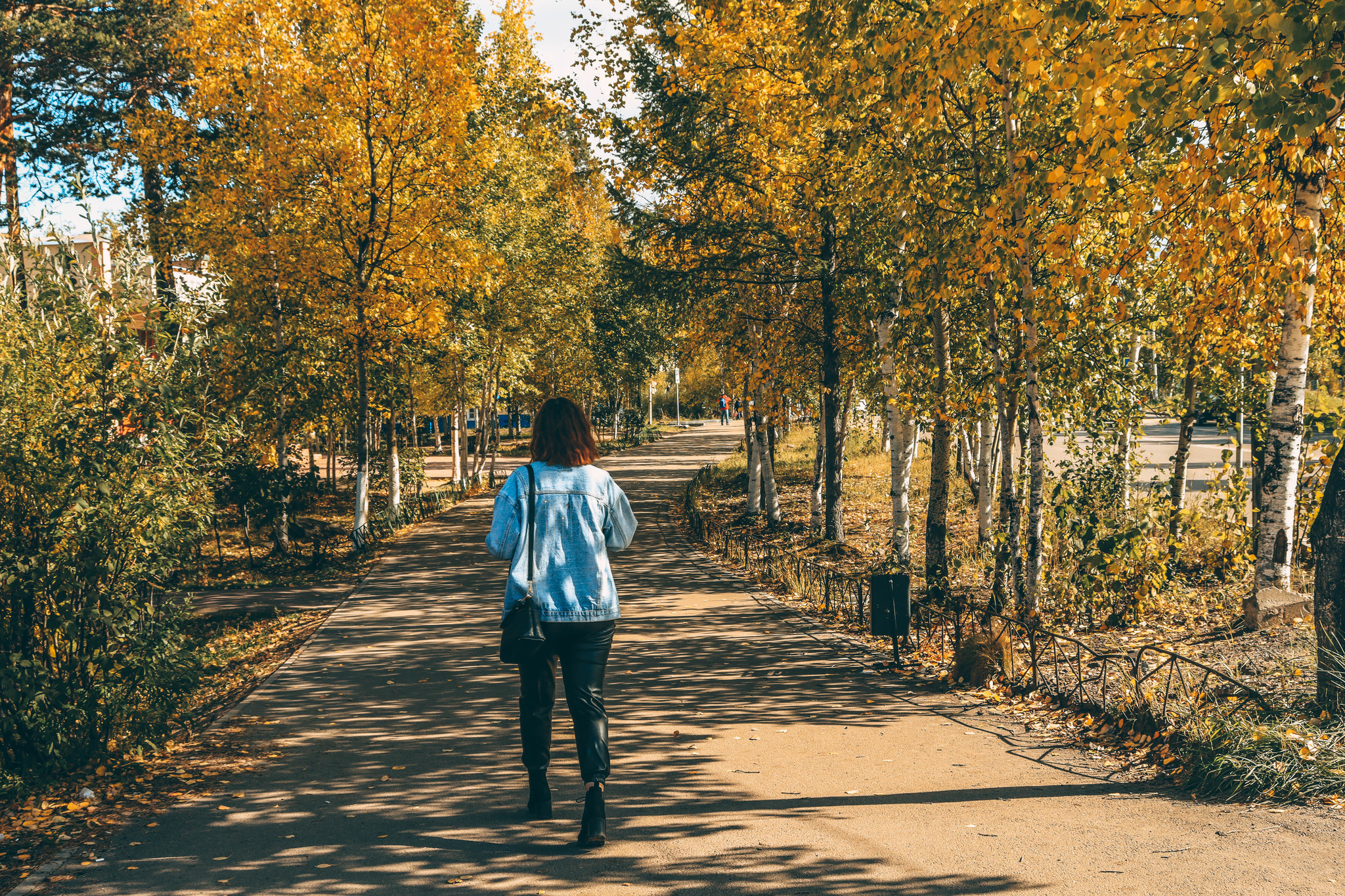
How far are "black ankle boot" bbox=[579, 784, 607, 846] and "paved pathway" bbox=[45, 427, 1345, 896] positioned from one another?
7 cm

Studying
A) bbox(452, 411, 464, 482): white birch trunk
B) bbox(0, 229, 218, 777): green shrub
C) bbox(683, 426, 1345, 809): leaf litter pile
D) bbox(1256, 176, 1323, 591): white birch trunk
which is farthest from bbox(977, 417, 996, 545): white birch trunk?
bbox(452, 411, 464, 482): white birch trunk

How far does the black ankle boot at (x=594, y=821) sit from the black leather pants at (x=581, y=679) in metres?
0.08

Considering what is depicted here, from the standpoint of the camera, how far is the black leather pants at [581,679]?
14.4 feet

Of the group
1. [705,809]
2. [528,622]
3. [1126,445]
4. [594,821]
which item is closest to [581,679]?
[528,622]

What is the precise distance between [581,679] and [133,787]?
2976 millimetres

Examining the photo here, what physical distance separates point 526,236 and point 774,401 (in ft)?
32.2

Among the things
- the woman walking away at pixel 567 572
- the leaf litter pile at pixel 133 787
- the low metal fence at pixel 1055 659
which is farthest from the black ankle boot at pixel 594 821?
the low metal fence at pixel 1055 659

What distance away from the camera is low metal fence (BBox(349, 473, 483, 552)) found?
16.7 m

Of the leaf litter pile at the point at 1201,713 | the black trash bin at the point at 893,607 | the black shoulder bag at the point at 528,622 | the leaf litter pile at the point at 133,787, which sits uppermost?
the black shoulder bag at the point at 528,622

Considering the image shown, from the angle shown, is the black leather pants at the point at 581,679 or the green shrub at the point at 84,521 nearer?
the black leather pants at the point at 581,679

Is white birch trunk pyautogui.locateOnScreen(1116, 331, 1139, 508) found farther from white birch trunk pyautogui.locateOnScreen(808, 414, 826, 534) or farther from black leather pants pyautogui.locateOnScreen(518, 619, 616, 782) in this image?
black leather pants pyautogui.locateOnScreen(518, 619, 616, 782)

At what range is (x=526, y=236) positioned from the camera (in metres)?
23.7

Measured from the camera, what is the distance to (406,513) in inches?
792

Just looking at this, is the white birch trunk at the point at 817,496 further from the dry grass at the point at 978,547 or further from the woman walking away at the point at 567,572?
the woman walking away at the point at 567,572
